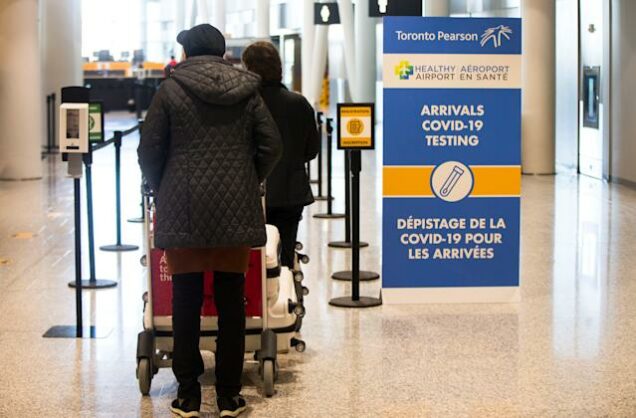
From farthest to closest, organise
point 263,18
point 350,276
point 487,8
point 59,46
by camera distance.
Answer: point 263,18 < point 59,46 < point 487,8 < point 350,276

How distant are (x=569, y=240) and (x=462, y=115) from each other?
10.8 ft

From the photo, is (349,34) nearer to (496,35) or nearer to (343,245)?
(343,245)

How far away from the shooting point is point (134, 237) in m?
10.9

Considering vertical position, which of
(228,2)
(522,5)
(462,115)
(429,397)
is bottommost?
(429,397)

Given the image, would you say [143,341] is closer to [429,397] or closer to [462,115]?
[429,397]

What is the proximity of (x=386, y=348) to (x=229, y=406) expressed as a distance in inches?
60.4

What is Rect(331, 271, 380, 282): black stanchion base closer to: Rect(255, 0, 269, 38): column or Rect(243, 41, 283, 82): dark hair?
Rect(243, 41, 283, 82): dark hair

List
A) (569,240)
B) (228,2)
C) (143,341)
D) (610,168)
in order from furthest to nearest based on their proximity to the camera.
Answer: (228,2) → (610,168) → (569,240) → (143,341)

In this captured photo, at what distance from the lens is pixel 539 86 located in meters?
17.0

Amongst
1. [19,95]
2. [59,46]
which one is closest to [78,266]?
[19,95]

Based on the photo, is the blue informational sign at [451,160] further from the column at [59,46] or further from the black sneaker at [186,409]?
the column at [59,46]

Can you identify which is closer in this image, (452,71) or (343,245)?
(452,71)

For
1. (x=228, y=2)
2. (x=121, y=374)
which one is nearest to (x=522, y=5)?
(x=121, y=374)

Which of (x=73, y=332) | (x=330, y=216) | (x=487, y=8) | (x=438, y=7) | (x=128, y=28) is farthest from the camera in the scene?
(x=128, y=28)
